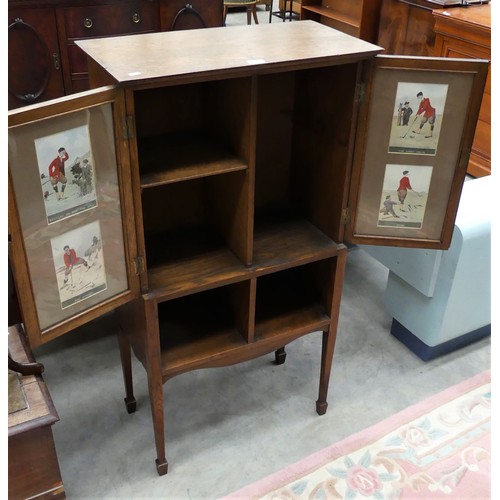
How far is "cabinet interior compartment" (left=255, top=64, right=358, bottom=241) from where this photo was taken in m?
1.55

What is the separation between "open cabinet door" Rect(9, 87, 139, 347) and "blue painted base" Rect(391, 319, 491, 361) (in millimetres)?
1244

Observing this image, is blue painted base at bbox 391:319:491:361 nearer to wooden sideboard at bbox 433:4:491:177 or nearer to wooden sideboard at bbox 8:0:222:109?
wooden sideboard at bbox 433:4:491:177

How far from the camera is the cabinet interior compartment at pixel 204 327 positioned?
5.42 feet

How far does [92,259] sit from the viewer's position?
4.45 feet

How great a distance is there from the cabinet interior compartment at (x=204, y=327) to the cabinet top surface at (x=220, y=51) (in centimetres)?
59

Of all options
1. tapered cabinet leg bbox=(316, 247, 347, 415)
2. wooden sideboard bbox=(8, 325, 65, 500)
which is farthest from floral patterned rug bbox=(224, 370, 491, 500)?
wooden sideboard bbox=(8, 325, 65, 500)

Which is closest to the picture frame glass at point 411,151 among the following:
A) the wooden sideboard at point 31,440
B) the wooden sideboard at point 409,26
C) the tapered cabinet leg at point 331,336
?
the tapered cabinet leg at point 331,336

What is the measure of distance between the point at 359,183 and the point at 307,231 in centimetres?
24

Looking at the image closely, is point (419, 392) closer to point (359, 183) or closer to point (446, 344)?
point (446, 344)

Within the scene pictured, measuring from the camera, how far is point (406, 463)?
1.82 m

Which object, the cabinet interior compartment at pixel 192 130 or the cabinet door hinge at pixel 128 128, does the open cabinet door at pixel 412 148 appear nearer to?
the cabinet interior compartment at pixel 192 130

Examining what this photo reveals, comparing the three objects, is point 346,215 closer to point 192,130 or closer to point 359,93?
point 359,93

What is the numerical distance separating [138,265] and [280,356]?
90 cm

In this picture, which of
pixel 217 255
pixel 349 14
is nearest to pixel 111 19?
pixel 217 255
